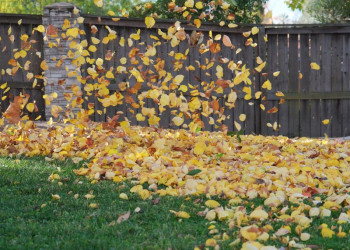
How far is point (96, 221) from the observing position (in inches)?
135

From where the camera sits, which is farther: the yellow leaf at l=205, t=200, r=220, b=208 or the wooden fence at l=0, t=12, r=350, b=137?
the wooden fence at l=0, t=12, r=350, b=137

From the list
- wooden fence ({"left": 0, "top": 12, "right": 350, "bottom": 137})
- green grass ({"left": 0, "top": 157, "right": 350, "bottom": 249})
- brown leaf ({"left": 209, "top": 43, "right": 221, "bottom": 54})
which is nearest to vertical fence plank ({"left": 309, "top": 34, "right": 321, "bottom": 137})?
wooden fence ({"left": 0, "top": 12, "right": 350, "bottom": 137})

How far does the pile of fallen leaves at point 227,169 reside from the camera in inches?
141

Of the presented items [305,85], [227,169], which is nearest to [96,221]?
[227,169]

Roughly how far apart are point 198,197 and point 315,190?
987 mm

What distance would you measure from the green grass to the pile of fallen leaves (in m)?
0.10

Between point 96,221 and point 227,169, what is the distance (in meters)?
1.92

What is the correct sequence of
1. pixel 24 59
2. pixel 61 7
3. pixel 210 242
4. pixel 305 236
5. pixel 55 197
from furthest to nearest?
1. pixel 24 59
2. pixel 61 7
3. pixel 55 197
4. pixel 305 236
5. pixel 210 242

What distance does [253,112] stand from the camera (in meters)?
9.50

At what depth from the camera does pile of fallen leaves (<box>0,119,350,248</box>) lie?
3.59 m

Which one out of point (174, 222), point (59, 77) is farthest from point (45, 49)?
point (174, 222)

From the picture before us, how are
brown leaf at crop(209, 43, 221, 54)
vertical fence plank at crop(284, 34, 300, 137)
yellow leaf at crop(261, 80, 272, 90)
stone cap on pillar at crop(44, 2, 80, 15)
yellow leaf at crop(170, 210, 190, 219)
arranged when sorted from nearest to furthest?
yellow leaf at crop(170, 210, 190, 219) → brown leaf at crop(209, 43, 221, 54) → yellow leaf at crop(261, 80, 272, 90) → stone cap on pillar at crop(44, 2, 80, 15) → vertical fence plank at crop(284, 34, 300, 137)

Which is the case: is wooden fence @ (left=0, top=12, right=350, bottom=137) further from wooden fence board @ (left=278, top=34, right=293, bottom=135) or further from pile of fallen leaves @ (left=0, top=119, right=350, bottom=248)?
pile of fallen leaves @ (left=0, top=119, right=350, bottom=248)

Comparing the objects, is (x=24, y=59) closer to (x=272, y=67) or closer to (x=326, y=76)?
(x=272, y=67)
